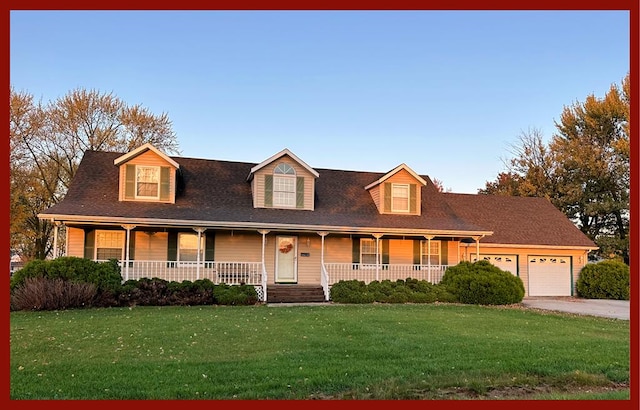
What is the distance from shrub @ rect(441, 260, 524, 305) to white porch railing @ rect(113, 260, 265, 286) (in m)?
7.29

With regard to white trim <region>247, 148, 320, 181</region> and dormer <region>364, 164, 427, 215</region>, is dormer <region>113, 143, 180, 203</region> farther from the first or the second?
dormer <region>364, 164, 427, 215</region>

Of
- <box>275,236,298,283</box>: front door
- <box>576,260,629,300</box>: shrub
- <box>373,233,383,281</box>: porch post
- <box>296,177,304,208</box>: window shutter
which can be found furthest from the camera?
<box>576,260,629,300</box>: shrub

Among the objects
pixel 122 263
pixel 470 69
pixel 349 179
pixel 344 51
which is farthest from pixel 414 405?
pixel 349 179

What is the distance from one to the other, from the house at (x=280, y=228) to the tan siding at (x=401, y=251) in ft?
0.14

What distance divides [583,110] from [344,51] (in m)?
27.7

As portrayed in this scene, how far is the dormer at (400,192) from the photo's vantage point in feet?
72.0

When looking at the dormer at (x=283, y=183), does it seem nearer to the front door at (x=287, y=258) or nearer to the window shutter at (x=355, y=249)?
the front door at (x=287, y=258)

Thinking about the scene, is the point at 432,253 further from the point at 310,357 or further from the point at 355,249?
the point at 310,357

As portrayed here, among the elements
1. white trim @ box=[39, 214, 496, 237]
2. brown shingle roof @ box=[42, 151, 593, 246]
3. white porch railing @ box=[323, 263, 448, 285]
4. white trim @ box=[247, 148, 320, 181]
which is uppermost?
white trim @ box=[247, 148, 320, 181]

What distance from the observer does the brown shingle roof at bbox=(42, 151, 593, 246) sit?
18734 mm

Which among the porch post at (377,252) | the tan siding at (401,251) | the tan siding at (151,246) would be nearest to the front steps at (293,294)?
the porch post at (377,252)

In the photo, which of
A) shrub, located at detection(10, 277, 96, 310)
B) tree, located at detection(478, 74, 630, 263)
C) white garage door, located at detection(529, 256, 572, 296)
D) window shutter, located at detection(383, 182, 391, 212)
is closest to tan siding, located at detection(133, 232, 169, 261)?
shrub, located at detection(10, 277, 96, 310)

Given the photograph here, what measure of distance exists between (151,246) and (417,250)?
10954 millimetres

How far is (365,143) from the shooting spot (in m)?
24.0
